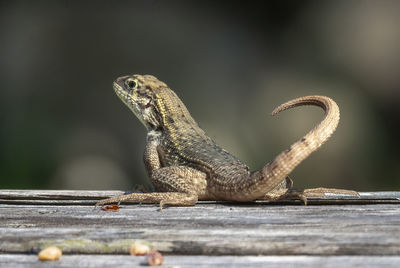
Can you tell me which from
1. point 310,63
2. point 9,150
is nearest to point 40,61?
point 9,150

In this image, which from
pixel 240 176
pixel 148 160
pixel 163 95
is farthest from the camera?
pixel 163 95

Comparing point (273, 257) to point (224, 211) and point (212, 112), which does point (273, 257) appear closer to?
point (224, 211)

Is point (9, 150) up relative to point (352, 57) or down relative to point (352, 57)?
down

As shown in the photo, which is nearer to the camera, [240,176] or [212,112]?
[240,176]

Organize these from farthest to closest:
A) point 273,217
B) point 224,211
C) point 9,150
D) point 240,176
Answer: point 9,150 < point 240,176 < point 224,211 < point 273,217

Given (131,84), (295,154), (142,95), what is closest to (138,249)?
(295,154)

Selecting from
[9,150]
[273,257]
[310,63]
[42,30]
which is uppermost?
[42,30]

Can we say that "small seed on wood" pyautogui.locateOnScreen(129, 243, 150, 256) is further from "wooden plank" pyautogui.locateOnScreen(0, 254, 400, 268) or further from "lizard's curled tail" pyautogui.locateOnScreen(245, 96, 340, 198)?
"lizard's curled tail" pyautogui.locateOnScreen(245, 96, 340, 198)
